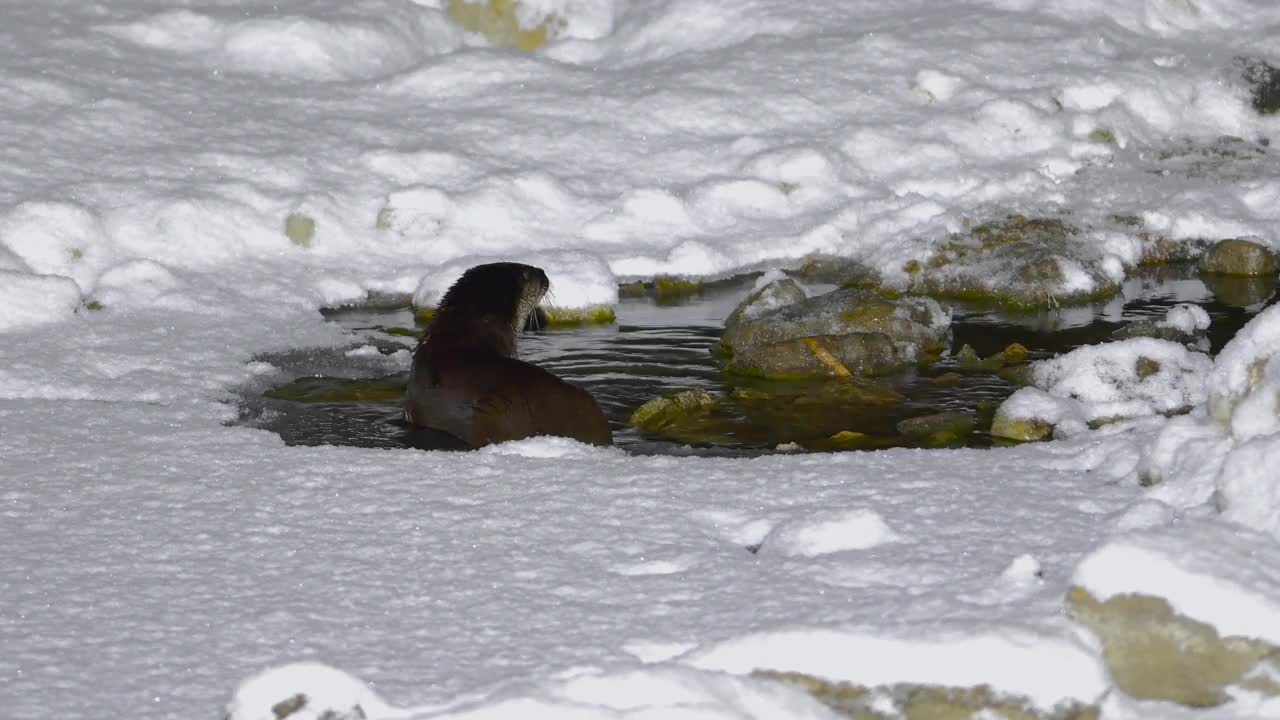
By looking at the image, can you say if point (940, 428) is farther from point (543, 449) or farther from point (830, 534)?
point (830, 534)

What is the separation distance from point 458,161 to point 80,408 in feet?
15.4

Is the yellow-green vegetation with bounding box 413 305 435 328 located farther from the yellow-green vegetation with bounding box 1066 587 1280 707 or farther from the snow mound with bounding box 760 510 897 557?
the yellow-green vegetation with bounding box 1066 587 1280 707

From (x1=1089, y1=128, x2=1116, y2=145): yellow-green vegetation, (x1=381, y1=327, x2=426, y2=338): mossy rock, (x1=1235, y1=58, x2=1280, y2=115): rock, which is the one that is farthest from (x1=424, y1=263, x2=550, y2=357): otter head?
(x1=1235, y1=58, x2=1280, y2=115): rock

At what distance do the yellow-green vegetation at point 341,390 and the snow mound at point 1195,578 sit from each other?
432 cm

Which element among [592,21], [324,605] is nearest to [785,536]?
[324,605]

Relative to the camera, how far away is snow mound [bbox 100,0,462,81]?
12.3 m

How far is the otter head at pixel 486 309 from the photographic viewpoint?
→ 6676 millimetres

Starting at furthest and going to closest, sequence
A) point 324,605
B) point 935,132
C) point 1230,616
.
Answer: point 935,132 < point 324,605 < point 1230,616

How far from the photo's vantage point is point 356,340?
8234 mm

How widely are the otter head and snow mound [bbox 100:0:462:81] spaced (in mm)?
5824

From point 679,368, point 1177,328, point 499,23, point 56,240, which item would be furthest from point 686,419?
point 499,23

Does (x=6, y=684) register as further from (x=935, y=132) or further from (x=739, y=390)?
(x=935, y=132)

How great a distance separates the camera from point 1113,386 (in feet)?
21.6

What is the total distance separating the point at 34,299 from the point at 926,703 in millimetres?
6364
